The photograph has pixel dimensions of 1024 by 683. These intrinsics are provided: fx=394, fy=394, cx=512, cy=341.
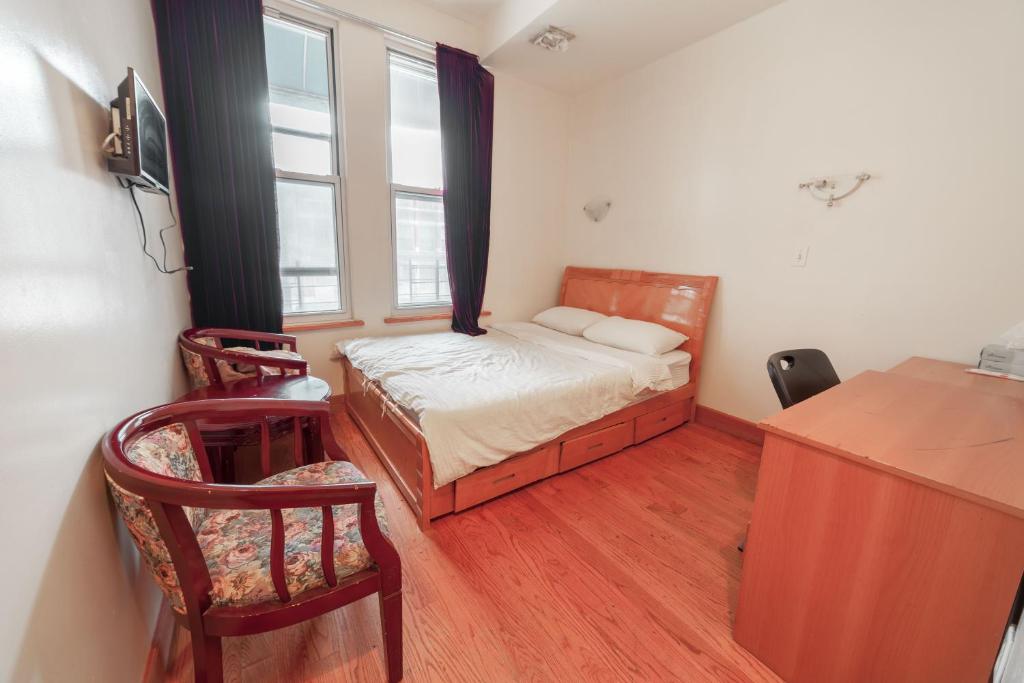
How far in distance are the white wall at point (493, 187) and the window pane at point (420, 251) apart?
17 cm

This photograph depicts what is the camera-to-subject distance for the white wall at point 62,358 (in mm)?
668

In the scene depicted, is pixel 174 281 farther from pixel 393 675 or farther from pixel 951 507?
pixel 951 507

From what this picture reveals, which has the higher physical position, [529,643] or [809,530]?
[809,530]

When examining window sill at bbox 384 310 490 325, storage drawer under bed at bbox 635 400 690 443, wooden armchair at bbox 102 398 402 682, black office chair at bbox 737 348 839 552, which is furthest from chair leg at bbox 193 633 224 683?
window sill at bbox 384 310 490 325

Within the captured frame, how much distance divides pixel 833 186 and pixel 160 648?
3.56 m

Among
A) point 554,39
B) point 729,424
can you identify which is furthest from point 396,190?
point 729,424

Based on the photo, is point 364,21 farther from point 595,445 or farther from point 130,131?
point 595,445

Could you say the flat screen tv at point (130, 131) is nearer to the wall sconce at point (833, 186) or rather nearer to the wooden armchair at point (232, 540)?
the wooden armchair at point (232, 540)

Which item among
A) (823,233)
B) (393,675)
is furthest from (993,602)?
(823,233)

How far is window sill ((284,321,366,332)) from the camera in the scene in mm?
2807

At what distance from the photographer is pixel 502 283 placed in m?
3.76

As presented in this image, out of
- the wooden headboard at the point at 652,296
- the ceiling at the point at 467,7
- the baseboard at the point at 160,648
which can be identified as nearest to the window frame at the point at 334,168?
the ceiling at the point at 467,7

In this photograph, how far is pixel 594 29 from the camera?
2.65m

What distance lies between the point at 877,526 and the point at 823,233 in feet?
6.34
